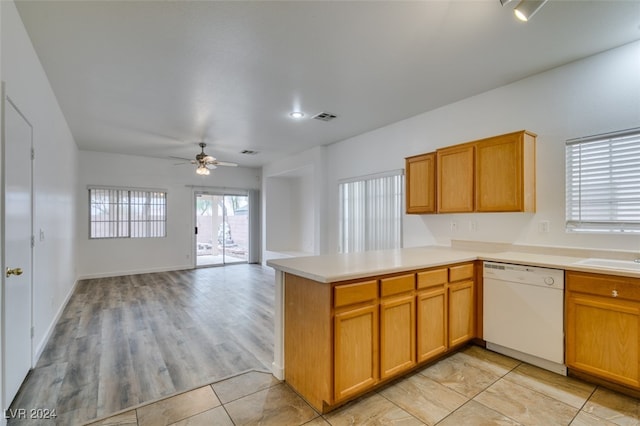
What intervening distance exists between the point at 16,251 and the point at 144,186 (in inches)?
206

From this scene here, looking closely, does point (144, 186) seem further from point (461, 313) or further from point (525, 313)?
point (525, 313)

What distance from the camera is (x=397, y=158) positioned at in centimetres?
448

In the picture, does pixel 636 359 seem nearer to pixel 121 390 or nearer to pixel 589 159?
pixel 589 159

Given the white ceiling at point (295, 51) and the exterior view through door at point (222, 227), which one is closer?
the white ceiling at point (295, 51)

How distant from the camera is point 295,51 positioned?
257 centimetres

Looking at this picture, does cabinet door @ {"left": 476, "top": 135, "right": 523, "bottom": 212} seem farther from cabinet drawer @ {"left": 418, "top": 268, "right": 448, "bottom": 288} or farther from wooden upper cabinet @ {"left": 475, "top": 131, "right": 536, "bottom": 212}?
cabinet drawer @ {"left": 418, "top": 268, "right": 448, "bottom": 288}

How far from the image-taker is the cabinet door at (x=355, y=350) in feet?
6.43

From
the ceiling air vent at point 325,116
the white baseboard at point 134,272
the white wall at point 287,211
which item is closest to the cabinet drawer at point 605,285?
the ceiling air vent at point 325,116

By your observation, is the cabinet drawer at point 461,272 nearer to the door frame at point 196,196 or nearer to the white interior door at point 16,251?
the white interior door at point 16,251

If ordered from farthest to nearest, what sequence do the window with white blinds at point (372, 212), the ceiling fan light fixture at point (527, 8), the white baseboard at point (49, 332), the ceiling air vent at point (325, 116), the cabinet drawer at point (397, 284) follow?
the window with white blinds at point (372, 212) < the ceiling air vent at point (325, 116) < the white baseboard at point (49, 332) < the cabinet drawer at point (397, 284) < the ceiling fan light fixture at point (527, 8)

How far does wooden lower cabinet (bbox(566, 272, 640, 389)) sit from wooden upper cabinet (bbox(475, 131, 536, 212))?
83 centimetres

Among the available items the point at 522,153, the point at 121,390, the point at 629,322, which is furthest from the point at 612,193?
the point at 121,390

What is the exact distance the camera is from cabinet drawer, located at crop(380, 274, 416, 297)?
218 centimetres

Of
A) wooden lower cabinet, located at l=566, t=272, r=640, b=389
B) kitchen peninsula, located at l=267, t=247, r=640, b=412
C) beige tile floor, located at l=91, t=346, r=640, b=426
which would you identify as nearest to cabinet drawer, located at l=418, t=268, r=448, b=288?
kitchen peninsula, located at l=267, t=247, r=640, b=412
